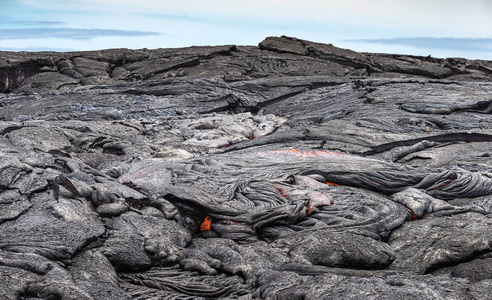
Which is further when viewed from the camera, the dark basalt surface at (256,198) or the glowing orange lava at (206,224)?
the glowing orange lava at (206,224)

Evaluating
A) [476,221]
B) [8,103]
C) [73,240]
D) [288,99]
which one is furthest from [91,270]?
[8,103]

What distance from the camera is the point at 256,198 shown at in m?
8.43

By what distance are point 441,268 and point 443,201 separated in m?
2.37

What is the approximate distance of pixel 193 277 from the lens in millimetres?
6137

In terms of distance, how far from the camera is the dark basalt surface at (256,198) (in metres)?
5.77

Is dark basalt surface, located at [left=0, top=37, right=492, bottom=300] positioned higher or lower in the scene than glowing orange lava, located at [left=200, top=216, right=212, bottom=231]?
higher

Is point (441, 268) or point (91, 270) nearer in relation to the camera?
point (91, 270)

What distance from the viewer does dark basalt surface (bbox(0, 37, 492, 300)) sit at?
5.77 m

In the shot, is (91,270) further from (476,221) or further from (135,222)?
(476,221)

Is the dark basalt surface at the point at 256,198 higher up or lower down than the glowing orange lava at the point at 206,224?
higher up

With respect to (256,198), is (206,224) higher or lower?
lower

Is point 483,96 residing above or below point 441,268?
above

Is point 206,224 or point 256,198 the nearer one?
point 206,224

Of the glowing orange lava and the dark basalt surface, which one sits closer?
the dark basalt surface
